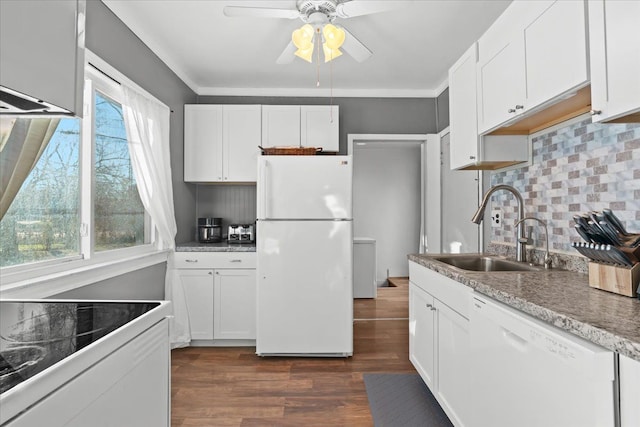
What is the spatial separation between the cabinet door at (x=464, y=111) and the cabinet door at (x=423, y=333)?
91 cm

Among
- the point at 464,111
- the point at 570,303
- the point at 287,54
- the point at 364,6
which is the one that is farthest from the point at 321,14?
the point at 570,303

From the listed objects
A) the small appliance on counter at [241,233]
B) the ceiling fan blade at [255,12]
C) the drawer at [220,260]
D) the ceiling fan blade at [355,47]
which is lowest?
the drawer at [220,260]

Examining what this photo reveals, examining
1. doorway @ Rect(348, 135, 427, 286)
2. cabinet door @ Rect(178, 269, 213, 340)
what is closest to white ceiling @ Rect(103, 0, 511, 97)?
cabinet door @ Rect(178, 269, 213, 340)

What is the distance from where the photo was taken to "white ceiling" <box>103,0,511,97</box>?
2.50 metres

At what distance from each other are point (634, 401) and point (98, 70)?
2849 mm

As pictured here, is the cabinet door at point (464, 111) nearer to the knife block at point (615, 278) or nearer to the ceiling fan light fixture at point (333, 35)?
the ceiling fan light fixture at point (333, 35)

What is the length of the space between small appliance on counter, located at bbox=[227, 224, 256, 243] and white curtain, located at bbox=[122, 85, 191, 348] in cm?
63

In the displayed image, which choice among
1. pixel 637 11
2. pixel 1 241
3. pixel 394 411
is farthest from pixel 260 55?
pixel 394 411

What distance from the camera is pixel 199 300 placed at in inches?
134

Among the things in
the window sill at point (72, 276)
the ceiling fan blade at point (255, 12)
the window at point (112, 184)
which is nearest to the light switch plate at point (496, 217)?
the ceiling fan blade at point (255, 12)

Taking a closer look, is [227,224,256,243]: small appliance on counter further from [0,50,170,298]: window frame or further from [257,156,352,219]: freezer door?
[0,50,170,298]: window frame

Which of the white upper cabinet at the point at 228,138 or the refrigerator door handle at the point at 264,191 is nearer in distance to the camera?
the refrigerator door handle at the point at 264,191

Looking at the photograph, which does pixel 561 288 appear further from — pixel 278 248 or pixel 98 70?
pixel 98 70

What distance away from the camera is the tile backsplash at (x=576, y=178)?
1560mm
